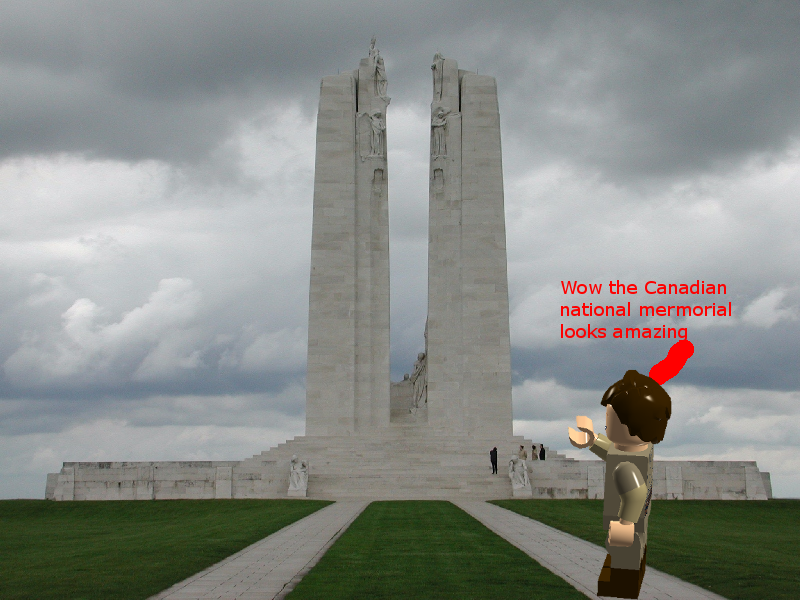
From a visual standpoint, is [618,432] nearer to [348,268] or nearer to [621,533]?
[621,533]

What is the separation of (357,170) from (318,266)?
18.0ft

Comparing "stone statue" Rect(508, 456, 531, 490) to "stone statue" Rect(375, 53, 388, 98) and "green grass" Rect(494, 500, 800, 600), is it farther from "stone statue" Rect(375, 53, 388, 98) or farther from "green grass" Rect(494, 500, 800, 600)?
"stone statue" Rect(375, 53, 388, 98)

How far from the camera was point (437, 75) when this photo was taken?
47.6 meters

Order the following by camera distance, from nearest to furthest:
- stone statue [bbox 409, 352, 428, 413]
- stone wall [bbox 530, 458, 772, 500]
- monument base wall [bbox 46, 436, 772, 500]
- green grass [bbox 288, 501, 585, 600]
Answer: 1. green grass [bbox 288, 501, 585, 600]
2. stone wall [bbox 530, 458, 772, 500]
3. monument base wall [bbox 46, 436, 772, 500]
4. stone statue [bbox 409, 352, 428, 413]

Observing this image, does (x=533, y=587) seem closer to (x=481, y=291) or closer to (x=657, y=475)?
(x=657, y=475)

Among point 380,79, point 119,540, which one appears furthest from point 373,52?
point 119,540

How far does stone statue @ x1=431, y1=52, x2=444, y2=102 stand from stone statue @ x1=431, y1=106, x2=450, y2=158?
976 mm

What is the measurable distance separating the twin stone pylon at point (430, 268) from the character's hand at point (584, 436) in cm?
3544

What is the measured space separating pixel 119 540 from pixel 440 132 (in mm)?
31024

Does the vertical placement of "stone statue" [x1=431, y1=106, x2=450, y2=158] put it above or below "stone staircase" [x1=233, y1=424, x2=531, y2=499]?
above

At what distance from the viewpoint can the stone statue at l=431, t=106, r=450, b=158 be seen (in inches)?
1837

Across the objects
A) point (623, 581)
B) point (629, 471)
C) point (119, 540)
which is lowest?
point (119, 540)

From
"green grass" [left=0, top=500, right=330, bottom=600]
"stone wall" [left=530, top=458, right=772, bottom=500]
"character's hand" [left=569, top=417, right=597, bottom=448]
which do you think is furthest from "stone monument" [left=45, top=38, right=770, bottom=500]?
"character's hand" [left=569, top=417, right=597, bottom=448]

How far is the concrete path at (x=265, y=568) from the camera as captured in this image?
1152cm
